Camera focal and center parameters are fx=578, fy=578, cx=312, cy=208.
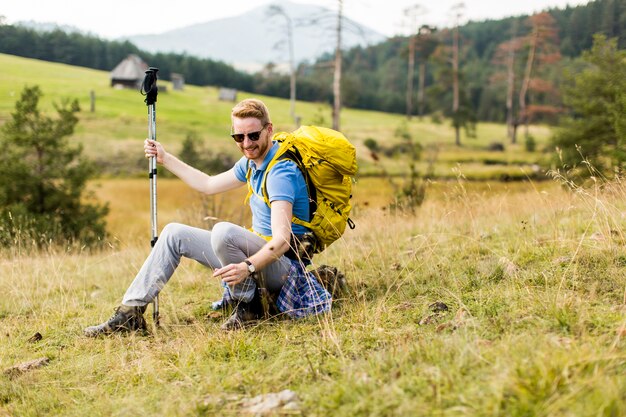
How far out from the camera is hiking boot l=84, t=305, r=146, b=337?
455cm

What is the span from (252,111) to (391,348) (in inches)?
85.2

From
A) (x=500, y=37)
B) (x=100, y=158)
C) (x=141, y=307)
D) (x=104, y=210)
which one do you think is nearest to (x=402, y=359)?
(x=141, y=307)

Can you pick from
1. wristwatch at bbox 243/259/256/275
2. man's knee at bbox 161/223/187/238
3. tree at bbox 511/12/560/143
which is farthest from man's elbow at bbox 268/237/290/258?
tree at bbox 511/12/560/143

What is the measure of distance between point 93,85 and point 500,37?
63.7 meters

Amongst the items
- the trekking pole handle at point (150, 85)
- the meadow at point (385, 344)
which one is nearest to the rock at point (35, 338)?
the meadow at point (385, 344)

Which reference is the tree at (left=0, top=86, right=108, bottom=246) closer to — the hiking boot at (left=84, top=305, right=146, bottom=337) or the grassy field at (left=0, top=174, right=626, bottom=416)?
the grassy field at (left=0, top=174, right=626, bottom=416)

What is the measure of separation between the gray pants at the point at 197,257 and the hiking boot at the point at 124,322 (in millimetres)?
62

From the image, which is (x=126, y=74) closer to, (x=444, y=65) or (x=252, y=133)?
(x=444, y=65)

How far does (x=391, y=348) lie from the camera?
3.14m

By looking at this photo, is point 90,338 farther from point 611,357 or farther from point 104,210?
point 104,210

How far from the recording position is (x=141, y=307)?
4562 millimetres

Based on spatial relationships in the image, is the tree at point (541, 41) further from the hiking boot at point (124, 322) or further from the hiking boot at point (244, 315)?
the hiking boot at point (124, 322)

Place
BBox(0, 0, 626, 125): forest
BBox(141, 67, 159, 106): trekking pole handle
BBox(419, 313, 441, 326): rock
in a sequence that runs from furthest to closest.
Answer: BBox(0, 0, 626, 125): forest → BBox(141, 67, 159, 106): trekking pole handle → BBox(419, 313, 441, 326): rock

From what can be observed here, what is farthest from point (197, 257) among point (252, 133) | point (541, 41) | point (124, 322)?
point (541, 41)
